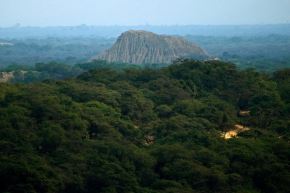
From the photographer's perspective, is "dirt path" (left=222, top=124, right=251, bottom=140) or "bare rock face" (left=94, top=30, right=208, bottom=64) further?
"bare rock face" (left=94, top=30, right=208, bottom=64)

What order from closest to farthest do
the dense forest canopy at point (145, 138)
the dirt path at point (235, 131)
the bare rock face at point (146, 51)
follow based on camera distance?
the dense forest canopy at point (145, 138) → the dirt path at point (235, 131) → the bare rock face at point (146, 51)

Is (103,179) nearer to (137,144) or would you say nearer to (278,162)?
(137,144)

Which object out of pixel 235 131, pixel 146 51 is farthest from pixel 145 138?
pixel 146 51

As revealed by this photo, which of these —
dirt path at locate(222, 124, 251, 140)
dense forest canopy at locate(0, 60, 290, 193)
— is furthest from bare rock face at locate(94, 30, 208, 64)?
dirt path at locate(222, 124, 251, 140)

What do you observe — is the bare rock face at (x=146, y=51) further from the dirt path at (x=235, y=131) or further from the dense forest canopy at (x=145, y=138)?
the dirt path at (x=235, y=131)

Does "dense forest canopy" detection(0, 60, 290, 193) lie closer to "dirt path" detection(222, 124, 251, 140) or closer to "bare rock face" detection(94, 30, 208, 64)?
"dirt path" detection(222, 124, 251, 140)

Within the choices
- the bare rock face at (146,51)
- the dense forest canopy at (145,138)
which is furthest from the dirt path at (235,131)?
the bare rock face at (146,51)

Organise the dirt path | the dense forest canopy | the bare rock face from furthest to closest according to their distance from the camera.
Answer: the bare rock face → the dirt path → the dense forest canopy
